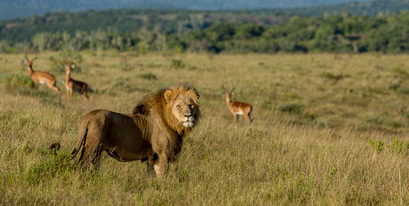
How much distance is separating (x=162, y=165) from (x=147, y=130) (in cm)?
45

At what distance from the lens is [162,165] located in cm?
494

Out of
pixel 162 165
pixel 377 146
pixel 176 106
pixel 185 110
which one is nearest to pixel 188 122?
pixel 185 110

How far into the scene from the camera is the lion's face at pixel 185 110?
485 centimetres

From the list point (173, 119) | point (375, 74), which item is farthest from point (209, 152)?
point (375, 74)

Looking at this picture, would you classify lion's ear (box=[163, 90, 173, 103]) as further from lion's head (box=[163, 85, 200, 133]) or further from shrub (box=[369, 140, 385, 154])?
shrub (box=[369, 140, 385, 154])

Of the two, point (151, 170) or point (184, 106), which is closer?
point (184, 106)

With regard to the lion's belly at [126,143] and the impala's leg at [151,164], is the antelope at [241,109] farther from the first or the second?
the lion's belly at [126,143]

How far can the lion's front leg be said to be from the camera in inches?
194

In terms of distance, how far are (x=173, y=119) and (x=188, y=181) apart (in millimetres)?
799

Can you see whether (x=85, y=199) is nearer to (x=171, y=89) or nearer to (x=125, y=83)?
(x=171, y=89)

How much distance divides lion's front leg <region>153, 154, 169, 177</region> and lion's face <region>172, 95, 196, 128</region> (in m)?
0.47

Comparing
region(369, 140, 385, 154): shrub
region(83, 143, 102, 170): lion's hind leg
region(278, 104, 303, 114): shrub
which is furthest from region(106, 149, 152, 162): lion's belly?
region(278, 104, 303, 114): shrub

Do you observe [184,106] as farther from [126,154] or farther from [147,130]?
Answer: [126,154]

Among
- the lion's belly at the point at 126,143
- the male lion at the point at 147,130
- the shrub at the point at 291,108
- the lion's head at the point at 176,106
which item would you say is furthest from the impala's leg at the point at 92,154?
the shrub at the point at 291,108
